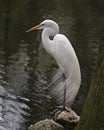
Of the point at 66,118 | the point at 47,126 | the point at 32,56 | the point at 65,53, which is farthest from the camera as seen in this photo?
the point at 32,56

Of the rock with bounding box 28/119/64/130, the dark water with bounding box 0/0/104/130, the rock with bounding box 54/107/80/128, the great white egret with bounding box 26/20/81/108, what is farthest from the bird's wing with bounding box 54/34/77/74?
the rock with bounding box 28/119/64/130

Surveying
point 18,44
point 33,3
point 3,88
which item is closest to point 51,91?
point 3,88

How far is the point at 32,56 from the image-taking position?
13.2m

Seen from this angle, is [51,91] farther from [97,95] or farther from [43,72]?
[97,95]

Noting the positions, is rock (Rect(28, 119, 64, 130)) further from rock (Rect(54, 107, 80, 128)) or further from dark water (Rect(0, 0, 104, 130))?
dark water (Rect(0, 0, 104, 130))

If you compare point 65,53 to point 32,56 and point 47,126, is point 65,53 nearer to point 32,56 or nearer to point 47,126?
point 47,126

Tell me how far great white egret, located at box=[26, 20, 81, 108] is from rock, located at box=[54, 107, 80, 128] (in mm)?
263

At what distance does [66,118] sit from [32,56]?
4932 mm

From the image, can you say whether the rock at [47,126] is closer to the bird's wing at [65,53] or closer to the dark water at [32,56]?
the dark water at [32,56]

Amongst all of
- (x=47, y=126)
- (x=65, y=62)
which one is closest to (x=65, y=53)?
(x=65, y=62)

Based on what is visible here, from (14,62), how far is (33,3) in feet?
38.0

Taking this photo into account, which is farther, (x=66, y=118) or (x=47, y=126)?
(x=66, y=118)

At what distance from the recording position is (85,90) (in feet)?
36.7

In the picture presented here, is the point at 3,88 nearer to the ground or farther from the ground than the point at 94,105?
nearer to the ground
